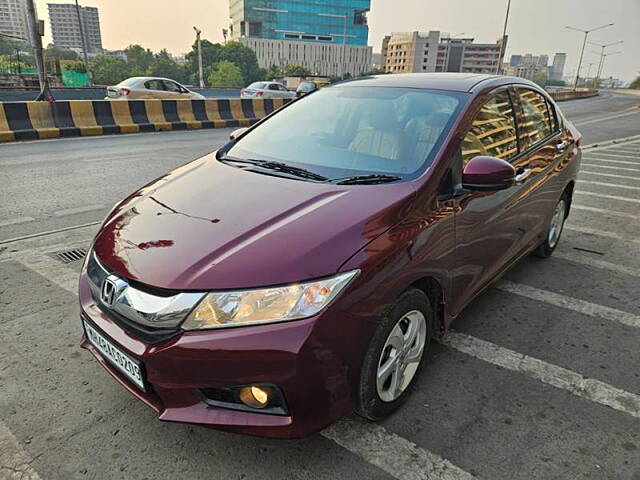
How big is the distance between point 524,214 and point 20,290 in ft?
12.2

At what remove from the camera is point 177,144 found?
35.8 feet

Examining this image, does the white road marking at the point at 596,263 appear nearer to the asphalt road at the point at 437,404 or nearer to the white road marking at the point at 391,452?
the asphalt road at the point at 437,404

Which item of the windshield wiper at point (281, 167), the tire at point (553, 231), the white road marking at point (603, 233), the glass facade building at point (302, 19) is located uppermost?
the glass facade building at point (302, 19)

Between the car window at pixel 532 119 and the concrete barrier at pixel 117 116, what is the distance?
10786 millimetres

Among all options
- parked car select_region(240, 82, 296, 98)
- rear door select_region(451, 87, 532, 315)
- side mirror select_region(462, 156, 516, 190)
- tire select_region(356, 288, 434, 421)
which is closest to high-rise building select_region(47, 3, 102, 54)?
parked car select_region(240, 82, 296, 98)

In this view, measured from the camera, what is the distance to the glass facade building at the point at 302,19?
388 feet

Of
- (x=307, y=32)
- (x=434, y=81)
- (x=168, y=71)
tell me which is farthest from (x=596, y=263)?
(x=307, y=32)

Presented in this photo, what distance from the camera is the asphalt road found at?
207 cm

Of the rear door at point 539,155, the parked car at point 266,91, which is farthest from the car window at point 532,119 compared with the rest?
the parked car at point 266,91

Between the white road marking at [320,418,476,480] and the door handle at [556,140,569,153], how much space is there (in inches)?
116

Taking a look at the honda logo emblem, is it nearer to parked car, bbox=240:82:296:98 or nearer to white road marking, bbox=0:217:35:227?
white road marking, bbox=0:217:35:227

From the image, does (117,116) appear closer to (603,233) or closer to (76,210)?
(76,210)

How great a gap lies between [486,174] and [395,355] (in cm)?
105

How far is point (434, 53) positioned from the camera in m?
129
